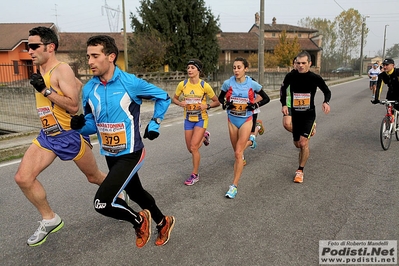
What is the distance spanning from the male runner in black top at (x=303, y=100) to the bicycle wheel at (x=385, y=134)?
254cm

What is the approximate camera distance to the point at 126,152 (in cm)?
316

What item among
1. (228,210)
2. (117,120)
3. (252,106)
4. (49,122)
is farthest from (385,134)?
(49,122)

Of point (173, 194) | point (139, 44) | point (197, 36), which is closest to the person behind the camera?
point (173, 194)

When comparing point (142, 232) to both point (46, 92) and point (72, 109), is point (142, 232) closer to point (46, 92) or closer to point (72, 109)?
point (72, 109)

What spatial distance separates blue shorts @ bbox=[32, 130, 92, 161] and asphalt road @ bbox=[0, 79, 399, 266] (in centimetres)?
96

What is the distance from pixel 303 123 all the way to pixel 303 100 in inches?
15.3

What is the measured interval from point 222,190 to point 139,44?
827 inches

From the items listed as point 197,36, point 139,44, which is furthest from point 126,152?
point 197,36

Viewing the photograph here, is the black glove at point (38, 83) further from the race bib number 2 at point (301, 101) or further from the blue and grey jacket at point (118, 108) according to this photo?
the race bib number 2 at point (301, 101)

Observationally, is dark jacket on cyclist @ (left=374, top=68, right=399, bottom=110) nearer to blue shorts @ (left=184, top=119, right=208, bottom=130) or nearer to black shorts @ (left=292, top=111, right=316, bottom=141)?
black shorts @ (left=292, top=111, right=316, bottom=141)

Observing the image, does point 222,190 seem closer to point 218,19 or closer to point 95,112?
point 95,112

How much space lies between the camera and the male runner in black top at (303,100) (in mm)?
5484

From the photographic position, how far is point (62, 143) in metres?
3.49

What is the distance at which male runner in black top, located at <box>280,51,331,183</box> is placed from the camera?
5.48 meters
